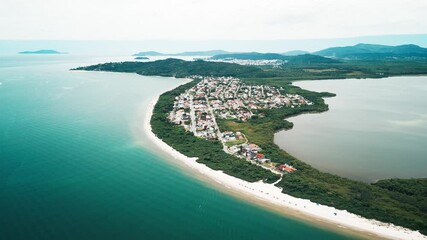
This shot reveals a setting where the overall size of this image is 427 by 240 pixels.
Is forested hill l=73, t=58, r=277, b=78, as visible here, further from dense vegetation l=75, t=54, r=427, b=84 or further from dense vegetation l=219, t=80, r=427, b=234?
dense vegetation l=219, t=80, r=427, b=234

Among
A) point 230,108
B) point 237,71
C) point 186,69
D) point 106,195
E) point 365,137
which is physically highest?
point 186,69

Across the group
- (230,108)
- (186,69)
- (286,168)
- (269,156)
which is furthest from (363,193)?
(186,69)

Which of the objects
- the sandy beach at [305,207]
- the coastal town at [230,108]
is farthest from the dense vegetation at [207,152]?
the coastal town at [230,108]

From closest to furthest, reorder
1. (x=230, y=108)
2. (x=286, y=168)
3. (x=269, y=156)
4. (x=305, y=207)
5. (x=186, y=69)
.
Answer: (x=305, y=207) → (x=286, y=168) → (x=269, y=156) → (x=230, y=108) → (x=186, y=69)

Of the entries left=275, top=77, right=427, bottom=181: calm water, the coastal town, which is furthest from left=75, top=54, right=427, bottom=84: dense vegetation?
left=275, top=77, right=427, bottom=181: calm water

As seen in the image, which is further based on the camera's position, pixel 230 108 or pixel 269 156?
pixel 230 108

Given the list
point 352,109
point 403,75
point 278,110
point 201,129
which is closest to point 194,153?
point 201,129

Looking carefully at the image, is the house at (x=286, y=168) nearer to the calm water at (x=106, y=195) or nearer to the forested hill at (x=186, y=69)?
the calm water at (x=106, y=195)

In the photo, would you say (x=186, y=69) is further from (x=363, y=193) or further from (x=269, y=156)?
(x=363, y=193)
